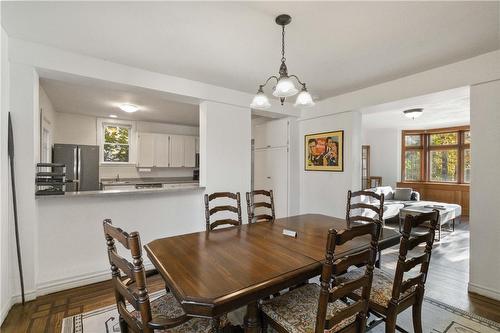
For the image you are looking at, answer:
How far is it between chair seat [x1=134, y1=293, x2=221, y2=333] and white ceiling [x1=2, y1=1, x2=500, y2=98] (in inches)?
78.5

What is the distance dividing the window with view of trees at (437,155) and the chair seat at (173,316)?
7903mm

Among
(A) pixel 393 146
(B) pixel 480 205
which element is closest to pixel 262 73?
(B) pixel 480 205

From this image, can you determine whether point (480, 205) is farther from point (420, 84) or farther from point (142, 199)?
point (142, 199)

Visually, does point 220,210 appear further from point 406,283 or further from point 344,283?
point 406,283

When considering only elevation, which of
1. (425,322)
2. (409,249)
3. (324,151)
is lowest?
(425,322)

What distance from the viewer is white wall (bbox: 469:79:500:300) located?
241cm

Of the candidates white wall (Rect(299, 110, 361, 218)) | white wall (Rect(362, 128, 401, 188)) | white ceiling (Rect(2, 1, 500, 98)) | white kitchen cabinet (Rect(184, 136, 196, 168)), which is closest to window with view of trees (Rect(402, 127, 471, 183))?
white wall (Rect(362, 128, 401, 188))

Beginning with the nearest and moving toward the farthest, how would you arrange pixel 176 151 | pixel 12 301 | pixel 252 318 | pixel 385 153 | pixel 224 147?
pixel 252 318
pixel 12 301
pixel 224 147
pixel 176 151
pixel 385 153

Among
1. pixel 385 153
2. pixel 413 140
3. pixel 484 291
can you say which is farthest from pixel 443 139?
pixel 484 291

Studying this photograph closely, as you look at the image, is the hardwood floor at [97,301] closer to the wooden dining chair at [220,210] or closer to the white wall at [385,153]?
the wooden dining chair at [220,210]

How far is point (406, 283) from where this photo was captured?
150 centimetres

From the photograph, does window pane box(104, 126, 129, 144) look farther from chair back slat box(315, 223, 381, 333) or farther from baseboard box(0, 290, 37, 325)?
chair back slat box(315, 223, 381, 333)

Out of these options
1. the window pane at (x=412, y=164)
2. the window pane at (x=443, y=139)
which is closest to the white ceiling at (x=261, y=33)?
the window pane at (x=443, y=139)

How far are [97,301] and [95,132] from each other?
14.2ft
